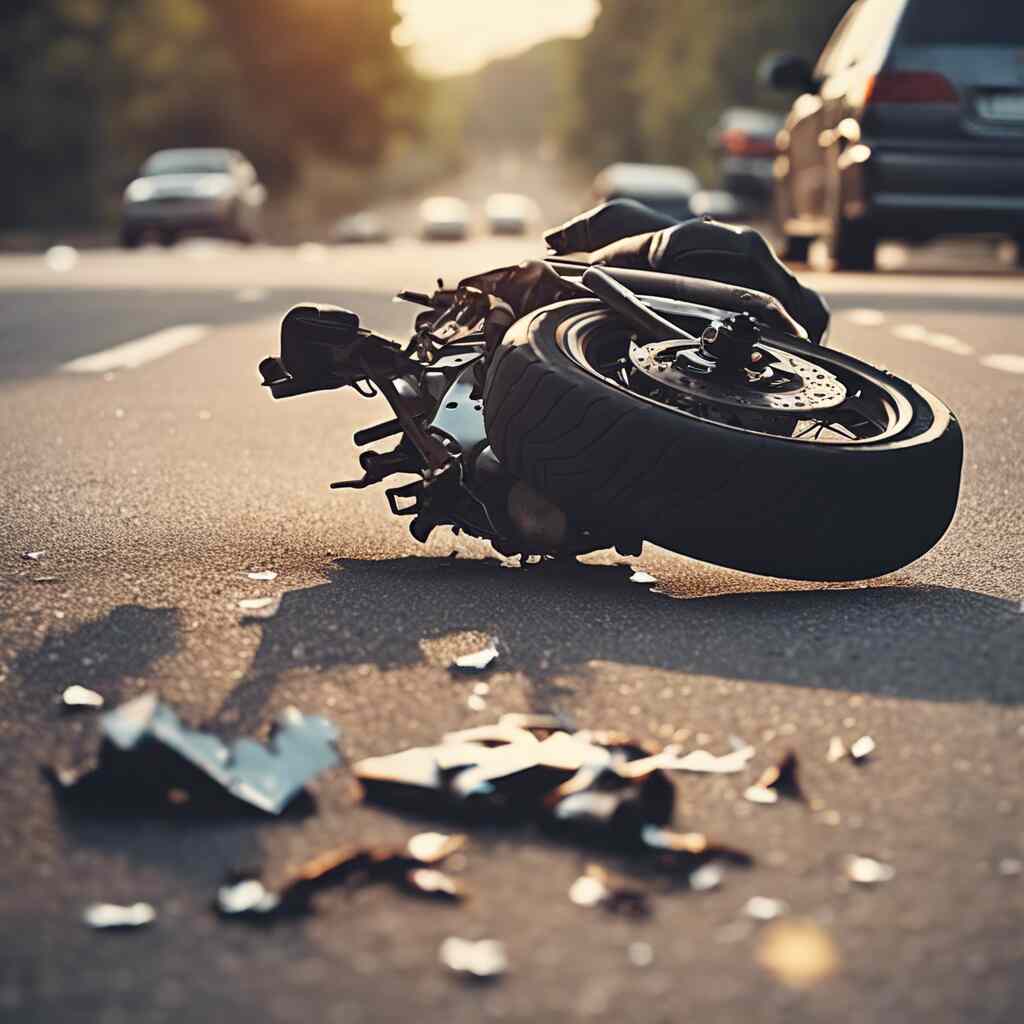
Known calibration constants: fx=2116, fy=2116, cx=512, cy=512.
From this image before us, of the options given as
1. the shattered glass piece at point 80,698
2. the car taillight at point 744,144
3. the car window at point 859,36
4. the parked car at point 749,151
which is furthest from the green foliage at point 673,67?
the shattered glass piece at point 80,698

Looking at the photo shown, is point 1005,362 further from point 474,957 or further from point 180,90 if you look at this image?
point 180,90

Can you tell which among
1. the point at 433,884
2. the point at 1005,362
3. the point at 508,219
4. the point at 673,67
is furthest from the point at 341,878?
the point at 673,67

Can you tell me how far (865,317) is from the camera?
11391 mm

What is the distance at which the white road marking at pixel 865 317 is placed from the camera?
1099 centimetres

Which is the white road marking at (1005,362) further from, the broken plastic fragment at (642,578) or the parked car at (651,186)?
the parked car at (651,186)

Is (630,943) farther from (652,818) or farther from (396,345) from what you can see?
(396,345)

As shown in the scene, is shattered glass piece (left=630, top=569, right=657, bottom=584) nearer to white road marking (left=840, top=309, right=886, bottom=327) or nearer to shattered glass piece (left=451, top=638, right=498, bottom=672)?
shattered glass piece (left=451, top=638, right=498, bottom=672)

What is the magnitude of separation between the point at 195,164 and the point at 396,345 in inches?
1210

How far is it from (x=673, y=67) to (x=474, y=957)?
91.7m

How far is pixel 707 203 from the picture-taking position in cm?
4166

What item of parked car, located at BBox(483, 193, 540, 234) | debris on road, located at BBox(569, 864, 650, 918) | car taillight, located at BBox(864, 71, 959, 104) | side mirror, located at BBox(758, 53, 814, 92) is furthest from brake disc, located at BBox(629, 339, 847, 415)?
parked car, located at BBox(483, 193, 540, 234)

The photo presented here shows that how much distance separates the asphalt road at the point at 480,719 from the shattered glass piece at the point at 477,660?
0.16 feet

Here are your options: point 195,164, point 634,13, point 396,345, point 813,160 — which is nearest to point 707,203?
point 195,164

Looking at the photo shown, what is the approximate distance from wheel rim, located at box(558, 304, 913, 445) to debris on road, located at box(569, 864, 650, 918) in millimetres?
1640
